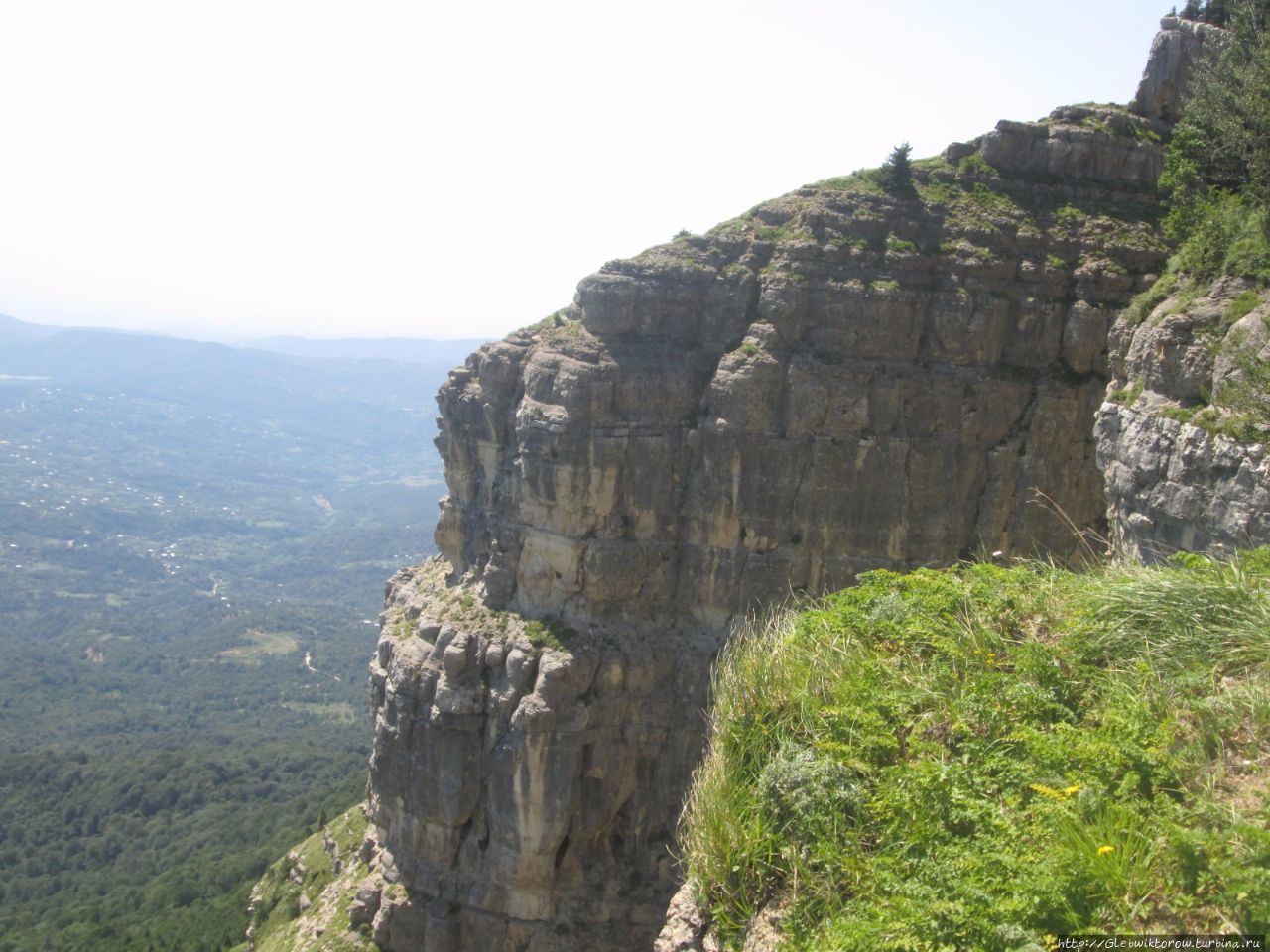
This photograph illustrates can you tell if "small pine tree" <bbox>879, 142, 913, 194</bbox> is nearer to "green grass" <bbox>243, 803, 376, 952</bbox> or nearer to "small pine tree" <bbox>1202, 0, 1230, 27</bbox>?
"small pine tree" <bbox>1202, 0, 1230, 27</bbox>

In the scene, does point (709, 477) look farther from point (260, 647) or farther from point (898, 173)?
point (260, 647)

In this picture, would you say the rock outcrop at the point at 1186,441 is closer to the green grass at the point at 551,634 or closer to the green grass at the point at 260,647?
the green grass at the point at 551,634

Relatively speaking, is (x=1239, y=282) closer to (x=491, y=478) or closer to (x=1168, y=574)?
(x=1168, y=574)

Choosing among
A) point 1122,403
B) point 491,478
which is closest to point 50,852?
point 491,478

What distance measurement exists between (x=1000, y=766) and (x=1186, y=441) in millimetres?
10218

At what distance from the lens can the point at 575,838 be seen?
1430 inches

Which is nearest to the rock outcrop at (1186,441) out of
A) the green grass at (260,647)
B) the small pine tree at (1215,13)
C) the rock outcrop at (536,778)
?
the rock outcrop at (536,778)

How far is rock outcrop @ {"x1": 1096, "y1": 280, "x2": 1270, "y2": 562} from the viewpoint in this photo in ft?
52.1

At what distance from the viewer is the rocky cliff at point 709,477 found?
35.1 metres

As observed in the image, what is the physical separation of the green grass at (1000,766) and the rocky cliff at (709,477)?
21031 mm

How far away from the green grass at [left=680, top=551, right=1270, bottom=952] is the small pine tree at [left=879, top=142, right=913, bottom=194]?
27.0 meters

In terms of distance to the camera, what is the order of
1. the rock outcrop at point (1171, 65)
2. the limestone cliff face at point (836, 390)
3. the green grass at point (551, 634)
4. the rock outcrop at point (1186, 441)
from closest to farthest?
the rock outcrop at point (1186, 441), the limestone cliff face at point (836, 390), the green grass at point (551, 634), the rock outcrop at point (1171, 65)

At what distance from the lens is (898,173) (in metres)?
38.4

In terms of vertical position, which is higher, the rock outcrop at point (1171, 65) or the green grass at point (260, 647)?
the rock outcrop at point (1171, 65)
